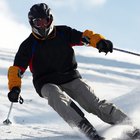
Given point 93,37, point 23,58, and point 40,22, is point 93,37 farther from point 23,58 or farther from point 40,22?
point 23,58

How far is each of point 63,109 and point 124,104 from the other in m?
3.99

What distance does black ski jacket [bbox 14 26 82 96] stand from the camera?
727 centimetres

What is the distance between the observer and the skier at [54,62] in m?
7.04

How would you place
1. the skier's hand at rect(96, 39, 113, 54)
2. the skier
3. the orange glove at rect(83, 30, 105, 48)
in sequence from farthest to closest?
the orange glove at rect(83, 30, 105, 48)
the skier's hand at rect(96, 39, 113, 54)
the skier

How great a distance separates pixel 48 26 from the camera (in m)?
7.44

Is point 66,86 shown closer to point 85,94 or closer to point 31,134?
point 85,94

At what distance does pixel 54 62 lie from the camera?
7.36 m

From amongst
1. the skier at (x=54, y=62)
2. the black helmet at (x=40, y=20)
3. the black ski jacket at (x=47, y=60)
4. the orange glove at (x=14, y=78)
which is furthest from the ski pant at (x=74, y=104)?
the black helmet at (x=40, y=20)

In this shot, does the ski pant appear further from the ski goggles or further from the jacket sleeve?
the ski goggles

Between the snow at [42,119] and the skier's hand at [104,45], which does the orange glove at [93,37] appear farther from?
the snow at [42,119]

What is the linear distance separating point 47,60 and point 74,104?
98 centimetres

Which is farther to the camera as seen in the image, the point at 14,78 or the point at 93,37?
the point at 93,37

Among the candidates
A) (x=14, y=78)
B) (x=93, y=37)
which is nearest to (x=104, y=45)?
(x=93, y=37)

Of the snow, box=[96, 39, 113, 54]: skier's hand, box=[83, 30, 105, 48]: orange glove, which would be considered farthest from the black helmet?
the snow
